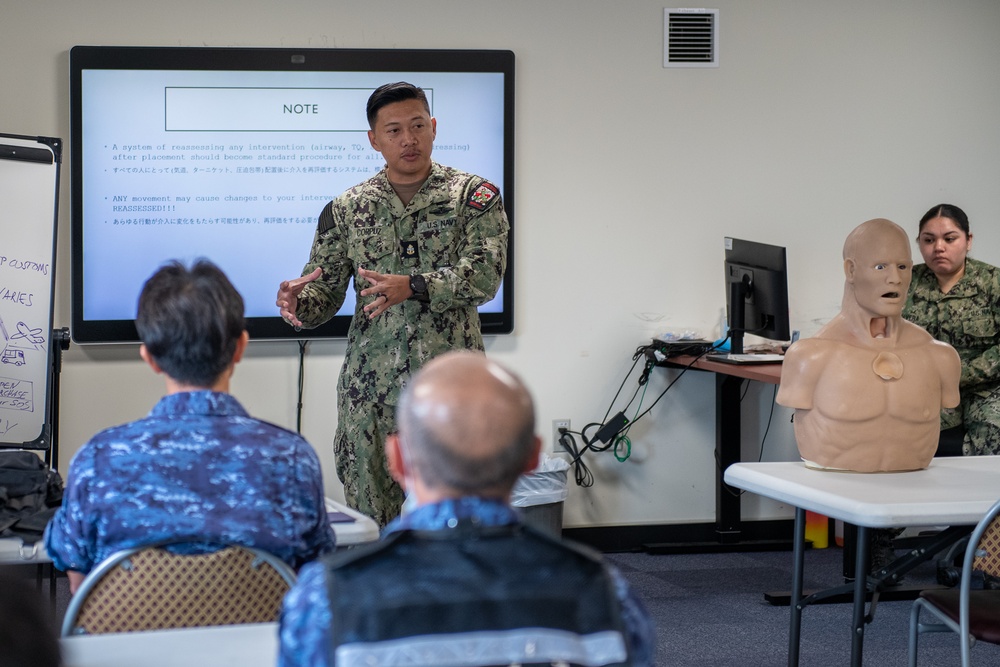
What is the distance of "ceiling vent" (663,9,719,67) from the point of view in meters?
4.79

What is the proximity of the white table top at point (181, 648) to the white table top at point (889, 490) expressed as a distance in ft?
4.49

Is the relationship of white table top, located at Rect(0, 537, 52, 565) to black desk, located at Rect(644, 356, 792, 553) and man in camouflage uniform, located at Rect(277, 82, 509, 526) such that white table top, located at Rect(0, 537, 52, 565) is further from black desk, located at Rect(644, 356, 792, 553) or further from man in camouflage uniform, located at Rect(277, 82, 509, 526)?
black desk, located at Rect(644, 356, 792, 553)

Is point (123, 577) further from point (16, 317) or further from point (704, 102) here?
point (704, 102)

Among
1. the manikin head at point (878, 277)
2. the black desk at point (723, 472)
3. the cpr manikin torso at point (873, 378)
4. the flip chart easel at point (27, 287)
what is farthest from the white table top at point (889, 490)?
the flip chart easel at point (27, 287)

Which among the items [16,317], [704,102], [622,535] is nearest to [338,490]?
[622,535]

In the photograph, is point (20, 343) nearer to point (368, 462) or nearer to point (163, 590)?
point (368, 462)

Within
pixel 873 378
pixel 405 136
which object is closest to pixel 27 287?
pixel 405 136

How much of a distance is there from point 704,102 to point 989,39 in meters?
1.45

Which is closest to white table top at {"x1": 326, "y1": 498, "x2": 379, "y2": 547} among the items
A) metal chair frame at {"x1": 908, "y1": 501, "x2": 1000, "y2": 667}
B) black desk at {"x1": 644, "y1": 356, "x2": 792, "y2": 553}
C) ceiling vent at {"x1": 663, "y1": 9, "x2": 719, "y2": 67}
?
metal chair frame at {"x1": 908, "y1": 501, "x2": 1000, "y2": 667}

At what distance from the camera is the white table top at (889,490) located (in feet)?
7.54

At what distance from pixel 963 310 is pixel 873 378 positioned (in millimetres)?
1796

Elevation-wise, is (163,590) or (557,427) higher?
(163,590)

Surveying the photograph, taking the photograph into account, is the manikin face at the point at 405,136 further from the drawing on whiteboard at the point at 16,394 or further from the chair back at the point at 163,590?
the chair back at the point at 163,590

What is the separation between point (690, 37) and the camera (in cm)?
481
